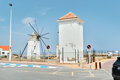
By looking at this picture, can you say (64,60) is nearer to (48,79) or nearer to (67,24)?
(67,24)

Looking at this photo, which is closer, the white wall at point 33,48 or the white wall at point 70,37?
the white wall at point 70,37

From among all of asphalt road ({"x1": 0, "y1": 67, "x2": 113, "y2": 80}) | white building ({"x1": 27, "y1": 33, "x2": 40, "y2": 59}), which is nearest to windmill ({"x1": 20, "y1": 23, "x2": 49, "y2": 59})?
white building ({"x1": 27, "y1": 33, "x2": 40, "y2": 59})

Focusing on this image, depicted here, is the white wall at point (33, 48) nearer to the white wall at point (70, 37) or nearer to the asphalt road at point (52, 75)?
the white wall at point (70, 37)

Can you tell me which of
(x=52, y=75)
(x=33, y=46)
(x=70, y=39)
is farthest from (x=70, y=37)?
(x=52, y=75)

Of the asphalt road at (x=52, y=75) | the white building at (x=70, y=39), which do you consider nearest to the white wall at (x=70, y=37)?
the white building at (x=70, y=39)

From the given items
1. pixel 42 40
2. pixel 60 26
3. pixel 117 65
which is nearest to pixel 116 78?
pixel 117 65

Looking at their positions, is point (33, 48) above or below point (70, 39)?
below

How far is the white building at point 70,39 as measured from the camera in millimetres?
30656

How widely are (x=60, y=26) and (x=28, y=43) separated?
19016 mm

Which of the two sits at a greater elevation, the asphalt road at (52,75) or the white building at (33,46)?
the white building at (33,46)

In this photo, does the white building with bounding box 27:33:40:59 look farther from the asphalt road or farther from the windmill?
the asphalt road

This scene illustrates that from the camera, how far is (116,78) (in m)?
6.21

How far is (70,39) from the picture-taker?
31.2 meters

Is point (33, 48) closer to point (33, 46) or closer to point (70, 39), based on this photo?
point (33, 46)
